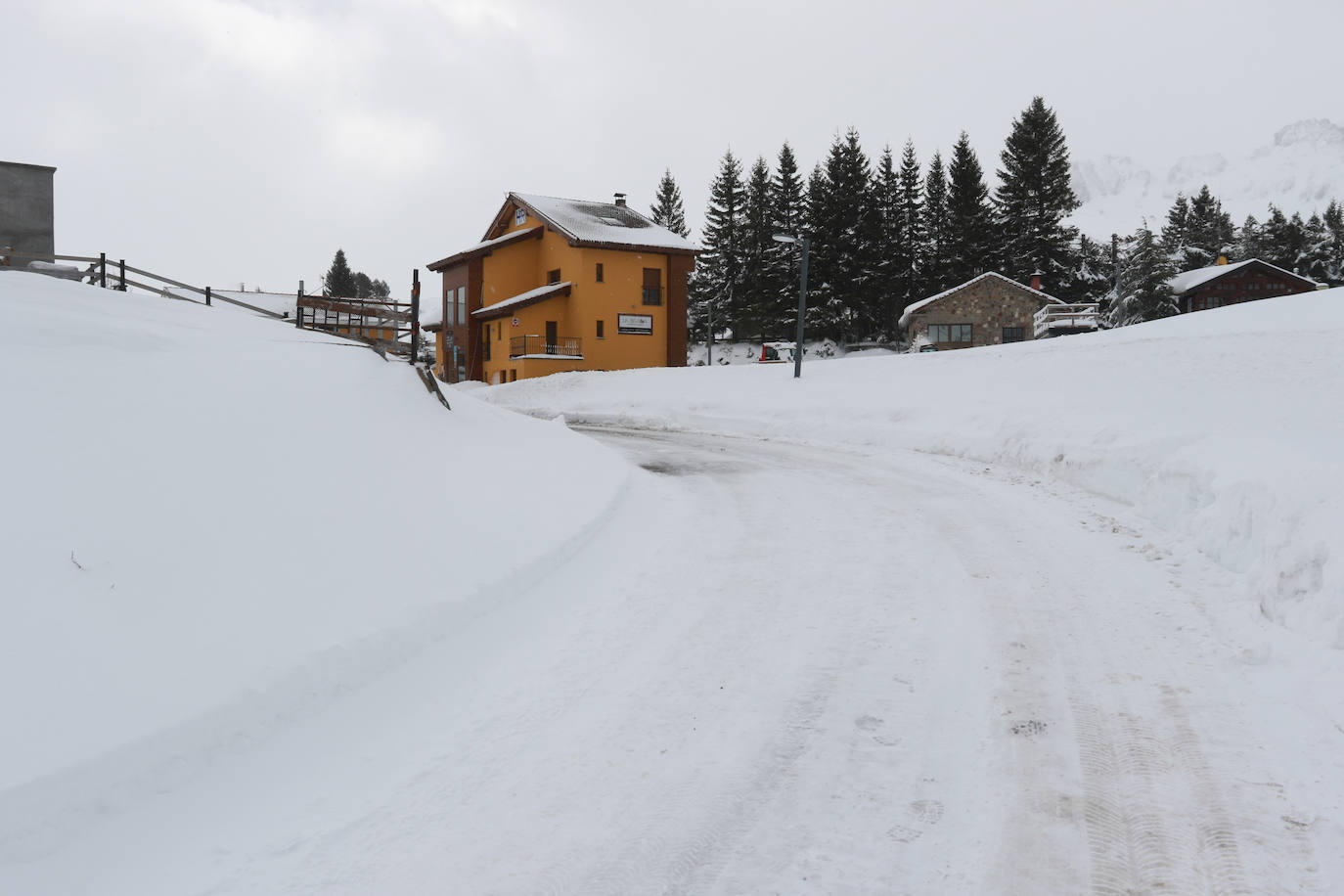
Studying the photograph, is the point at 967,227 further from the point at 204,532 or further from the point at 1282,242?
the point at 204,532

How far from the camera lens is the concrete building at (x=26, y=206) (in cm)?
1745

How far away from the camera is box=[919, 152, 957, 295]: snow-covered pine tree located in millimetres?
56406

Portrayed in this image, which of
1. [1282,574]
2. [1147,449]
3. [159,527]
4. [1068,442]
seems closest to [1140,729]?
[1282,574]

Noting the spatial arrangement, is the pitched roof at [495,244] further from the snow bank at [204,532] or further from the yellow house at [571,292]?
the snow bank at [204,532]

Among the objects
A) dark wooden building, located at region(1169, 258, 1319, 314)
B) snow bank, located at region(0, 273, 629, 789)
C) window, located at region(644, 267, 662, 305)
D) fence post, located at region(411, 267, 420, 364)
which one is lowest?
snow bank, located at region(0, 273, 629, 789)

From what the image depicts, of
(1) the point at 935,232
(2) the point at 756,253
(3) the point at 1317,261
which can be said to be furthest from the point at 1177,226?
(2) the point at 756,253

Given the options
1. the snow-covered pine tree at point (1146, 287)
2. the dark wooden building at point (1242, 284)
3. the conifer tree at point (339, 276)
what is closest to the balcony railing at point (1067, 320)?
the snow-covered pine tree at point (1146, 287)

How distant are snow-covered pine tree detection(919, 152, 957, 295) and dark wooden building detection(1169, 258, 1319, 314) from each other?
49.3ft

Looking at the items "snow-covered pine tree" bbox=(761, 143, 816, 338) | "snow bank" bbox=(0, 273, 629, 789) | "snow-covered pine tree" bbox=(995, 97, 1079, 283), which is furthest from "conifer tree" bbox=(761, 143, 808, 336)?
"snow bank" bbox=(0, 273, 629, 789)

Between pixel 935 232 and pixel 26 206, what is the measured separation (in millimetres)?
54539

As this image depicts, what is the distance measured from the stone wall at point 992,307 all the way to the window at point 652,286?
1731 centimetres

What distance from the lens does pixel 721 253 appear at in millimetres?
63000

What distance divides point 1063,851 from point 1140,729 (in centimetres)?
122

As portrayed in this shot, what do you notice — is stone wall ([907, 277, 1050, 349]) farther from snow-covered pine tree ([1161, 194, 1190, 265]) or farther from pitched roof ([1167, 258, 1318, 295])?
snow-covered pine tree ([1161, 194, 1190, 265])
